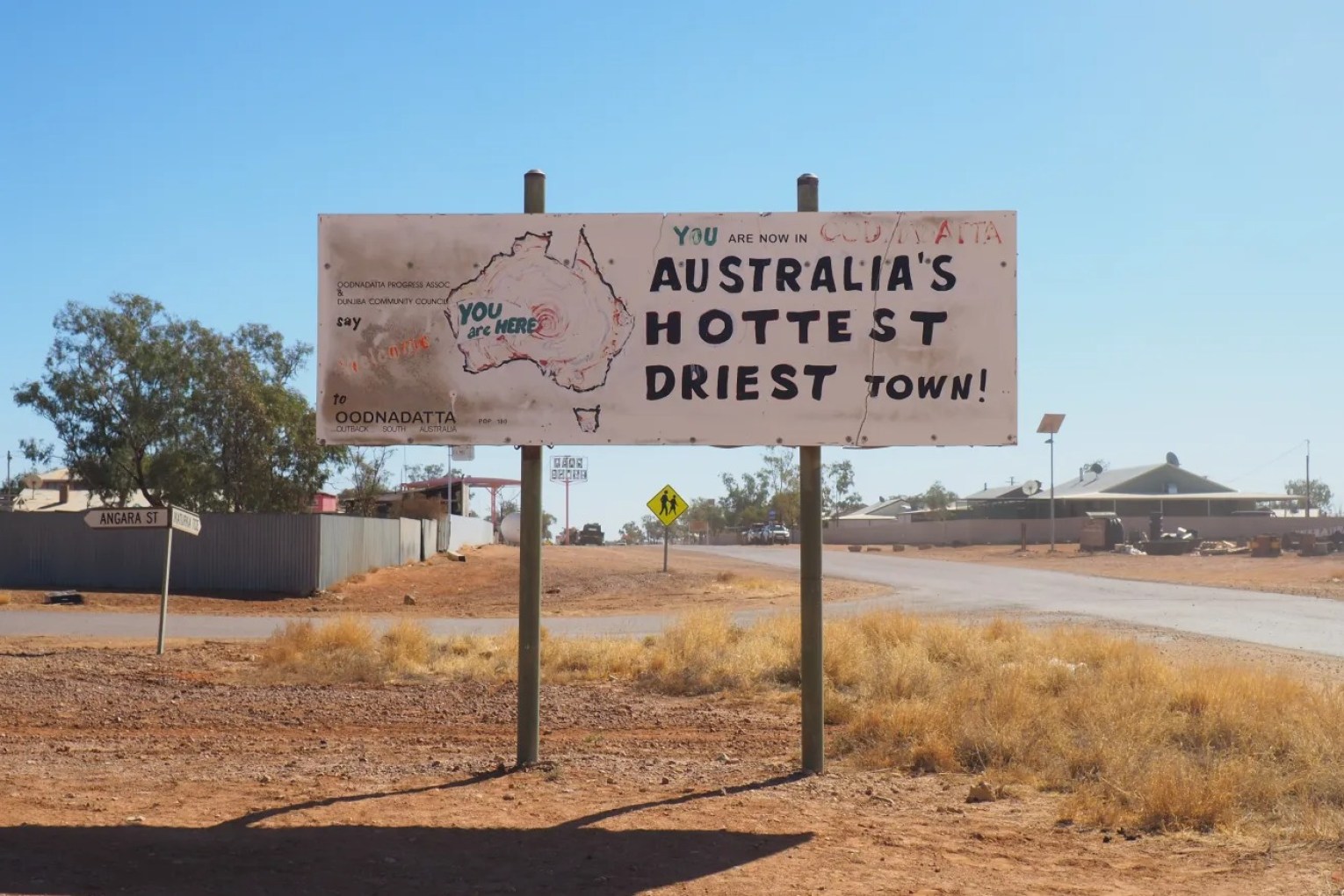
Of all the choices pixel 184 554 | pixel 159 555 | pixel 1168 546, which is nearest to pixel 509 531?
pixel 1168 546

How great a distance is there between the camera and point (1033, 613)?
2580cm

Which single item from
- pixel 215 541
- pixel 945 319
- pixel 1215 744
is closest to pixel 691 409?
pixel 945 319

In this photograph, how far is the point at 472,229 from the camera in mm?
7977

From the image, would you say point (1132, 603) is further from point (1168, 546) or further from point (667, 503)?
point (1168, 546)

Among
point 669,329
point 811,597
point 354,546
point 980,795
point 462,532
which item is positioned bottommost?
point 980,795

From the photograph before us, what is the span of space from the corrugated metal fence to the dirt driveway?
22.4 meters

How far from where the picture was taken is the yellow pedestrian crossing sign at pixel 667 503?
32.2m

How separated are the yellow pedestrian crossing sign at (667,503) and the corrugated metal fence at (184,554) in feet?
28.6

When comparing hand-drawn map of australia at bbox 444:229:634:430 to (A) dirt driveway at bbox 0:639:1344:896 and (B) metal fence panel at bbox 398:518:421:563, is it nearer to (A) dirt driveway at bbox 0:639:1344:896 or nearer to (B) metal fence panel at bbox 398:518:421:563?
(A) dirt driveway at bbox 0:639:1344:896

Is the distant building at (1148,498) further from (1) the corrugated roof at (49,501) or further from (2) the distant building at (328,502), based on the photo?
(1) the corrugated roof at (49,501)

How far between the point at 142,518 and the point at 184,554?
58.9 feet

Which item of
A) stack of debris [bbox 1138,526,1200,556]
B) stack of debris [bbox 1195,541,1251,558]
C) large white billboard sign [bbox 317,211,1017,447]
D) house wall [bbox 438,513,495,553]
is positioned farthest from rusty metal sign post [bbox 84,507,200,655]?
stack of debris [bbox 1195,541,1251,558]

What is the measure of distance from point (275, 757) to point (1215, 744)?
6444 mm

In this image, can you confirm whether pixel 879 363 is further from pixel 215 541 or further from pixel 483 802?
pixel 215 541
